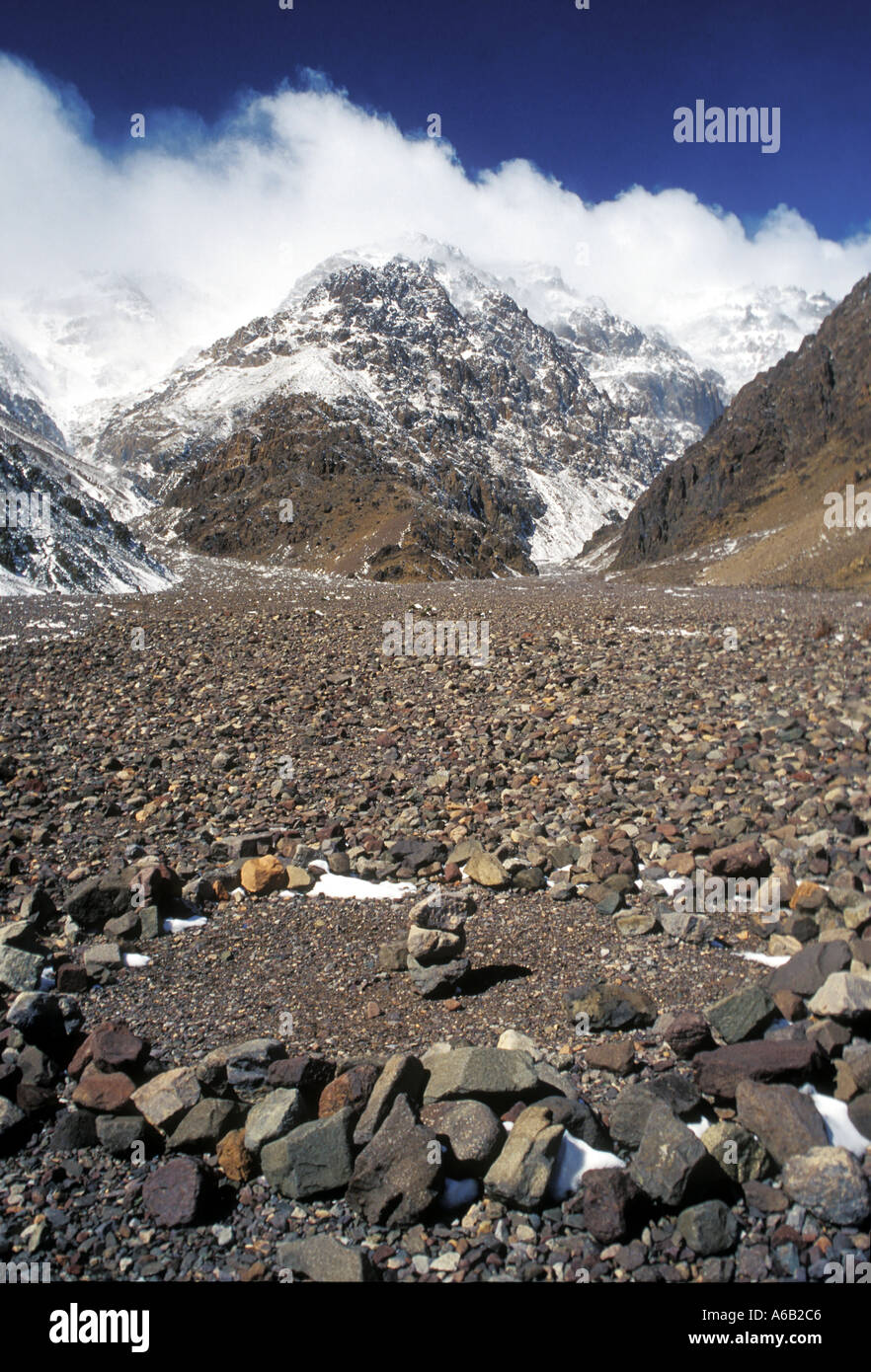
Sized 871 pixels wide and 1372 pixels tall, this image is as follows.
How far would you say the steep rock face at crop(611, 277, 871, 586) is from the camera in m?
69.3

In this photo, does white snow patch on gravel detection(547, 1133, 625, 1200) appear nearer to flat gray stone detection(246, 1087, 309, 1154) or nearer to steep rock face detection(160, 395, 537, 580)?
flat gray stone detection(246, 1087, 309, 1154)

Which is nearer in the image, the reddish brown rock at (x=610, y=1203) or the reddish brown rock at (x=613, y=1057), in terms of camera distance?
the reddish brown rock at (x=610, y=1203)

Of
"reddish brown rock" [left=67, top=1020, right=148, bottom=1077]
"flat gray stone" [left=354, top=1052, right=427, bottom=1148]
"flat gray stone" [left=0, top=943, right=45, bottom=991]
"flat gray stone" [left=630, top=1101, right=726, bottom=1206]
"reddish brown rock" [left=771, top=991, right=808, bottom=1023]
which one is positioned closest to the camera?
"flat gray stone" [left=630, top=1101, right=726, bottom=1206]

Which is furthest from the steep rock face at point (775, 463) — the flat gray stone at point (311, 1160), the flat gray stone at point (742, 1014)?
the flat gray stone at point (311, 1160)

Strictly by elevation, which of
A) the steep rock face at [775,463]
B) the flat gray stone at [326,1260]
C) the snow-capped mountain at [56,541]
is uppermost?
the steep rock face at [775,463]

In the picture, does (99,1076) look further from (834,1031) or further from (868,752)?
(868,752)

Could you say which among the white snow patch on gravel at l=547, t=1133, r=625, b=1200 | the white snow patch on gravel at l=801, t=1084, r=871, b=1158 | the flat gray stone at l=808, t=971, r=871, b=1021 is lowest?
the white snow patch on gravel at l=547, t=1133, r=625, b=1200

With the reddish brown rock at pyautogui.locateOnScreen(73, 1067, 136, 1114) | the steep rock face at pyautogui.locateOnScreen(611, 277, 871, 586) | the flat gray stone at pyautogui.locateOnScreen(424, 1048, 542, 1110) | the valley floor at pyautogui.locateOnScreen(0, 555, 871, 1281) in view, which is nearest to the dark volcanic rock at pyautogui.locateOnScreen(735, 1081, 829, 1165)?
the valley floor at pyautogui.locateOnScreen(0, 555, 871, 1281)

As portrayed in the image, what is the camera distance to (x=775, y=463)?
8731 cm

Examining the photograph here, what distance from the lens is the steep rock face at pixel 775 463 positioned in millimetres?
69312

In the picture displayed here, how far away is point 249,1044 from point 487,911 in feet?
9.34

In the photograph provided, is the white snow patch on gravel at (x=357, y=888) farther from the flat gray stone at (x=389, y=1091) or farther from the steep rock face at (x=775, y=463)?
the steep rock face at (x=775, y=463)

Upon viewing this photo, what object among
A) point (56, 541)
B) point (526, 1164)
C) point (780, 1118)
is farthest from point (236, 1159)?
point (56, 541)
